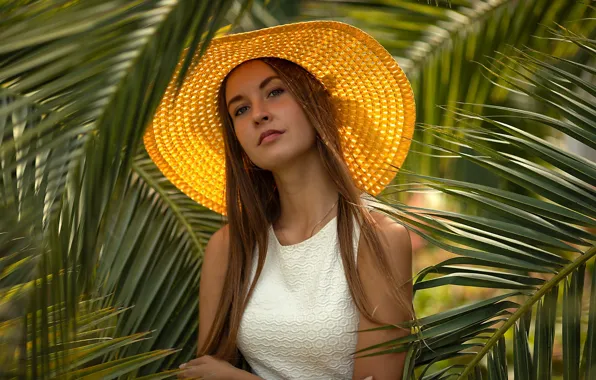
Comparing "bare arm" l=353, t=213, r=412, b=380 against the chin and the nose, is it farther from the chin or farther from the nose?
the nose

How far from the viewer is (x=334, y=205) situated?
103 inches

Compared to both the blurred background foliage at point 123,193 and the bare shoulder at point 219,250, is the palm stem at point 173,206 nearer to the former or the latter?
the bare shoulder at point 219,250

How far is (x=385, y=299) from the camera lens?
7.78 feet

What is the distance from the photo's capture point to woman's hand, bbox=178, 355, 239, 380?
249cm

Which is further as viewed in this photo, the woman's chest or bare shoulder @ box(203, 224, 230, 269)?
bare shoulder @ box(203, 224, 230, 269)

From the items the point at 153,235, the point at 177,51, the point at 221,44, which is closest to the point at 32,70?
the point at 177,51

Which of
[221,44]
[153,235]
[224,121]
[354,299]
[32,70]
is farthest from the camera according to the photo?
[153,235]

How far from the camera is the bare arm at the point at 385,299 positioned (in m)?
2.36

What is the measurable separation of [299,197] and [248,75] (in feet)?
1.36

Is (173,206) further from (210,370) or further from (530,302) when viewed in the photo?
(530,302)

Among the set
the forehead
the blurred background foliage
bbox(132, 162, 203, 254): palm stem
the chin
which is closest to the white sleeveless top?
the chin

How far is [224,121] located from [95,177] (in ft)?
4.04

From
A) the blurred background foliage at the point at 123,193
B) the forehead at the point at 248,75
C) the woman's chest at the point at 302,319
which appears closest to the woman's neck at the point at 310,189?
the woman's chest at the point at 302,319

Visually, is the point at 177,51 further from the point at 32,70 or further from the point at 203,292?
the point at 203,292
